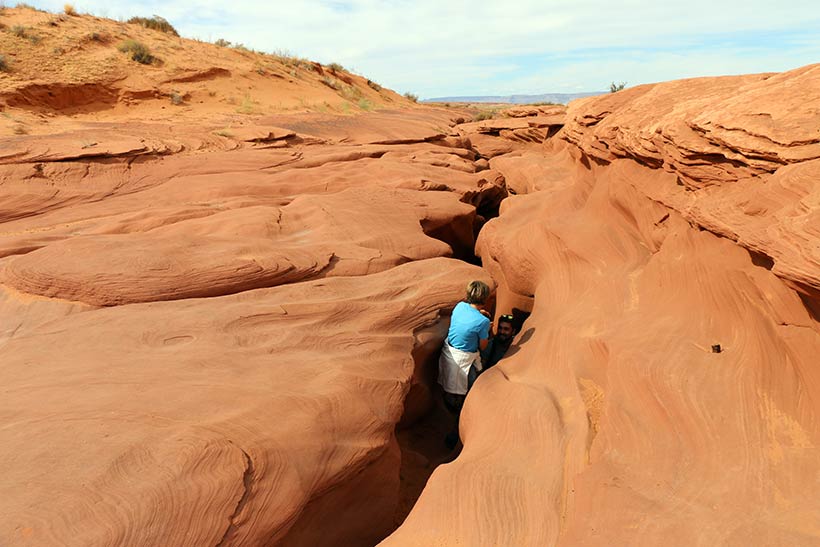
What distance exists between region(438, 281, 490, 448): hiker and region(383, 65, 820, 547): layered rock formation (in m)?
0.30

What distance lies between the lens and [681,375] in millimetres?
3410

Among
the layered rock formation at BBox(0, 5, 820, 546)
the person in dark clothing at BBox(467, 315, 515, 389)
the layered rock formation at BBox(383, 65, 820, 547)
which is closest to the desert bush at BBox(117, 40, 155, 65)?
the layered rock formation at BBox(0, 5, 820, 546)

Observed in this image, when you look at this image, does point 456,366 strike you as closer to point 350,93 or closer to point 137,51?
point 137,51

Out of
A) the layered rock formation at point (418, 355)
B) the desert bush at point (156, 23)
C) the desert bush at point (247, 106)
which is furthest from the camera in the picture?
→ the desert bush at point (156, 23)

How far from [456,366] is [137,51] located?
14.9 metres

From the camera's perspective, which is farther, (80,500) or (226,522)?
(226,522)

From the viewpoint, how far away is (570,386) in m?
3.89

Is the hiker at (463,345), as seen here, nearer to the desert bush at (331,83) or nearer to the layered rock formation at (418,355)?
the layered rock formation at (418,355)

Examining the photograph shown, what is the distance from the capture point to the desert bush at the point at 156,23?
20.5 metres

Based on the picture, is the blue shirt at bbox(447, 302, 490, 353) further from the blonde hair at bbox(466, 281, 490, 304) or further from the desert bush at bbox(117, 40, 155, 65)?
the desert bush at bbox(117, 40, 155, 65)

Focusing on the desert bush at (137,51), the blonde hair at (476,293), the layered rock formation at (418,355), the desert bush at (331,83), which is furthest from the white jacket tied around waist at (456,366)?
the desert bush at (331,83)

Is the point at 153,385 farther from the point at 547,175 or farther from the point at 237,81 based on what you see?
the point at 237,81

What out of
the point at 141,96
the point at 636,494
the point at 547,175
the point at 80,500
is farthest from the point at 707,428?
the point at 141,96

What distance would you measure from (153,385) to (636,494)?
2.73 metres
